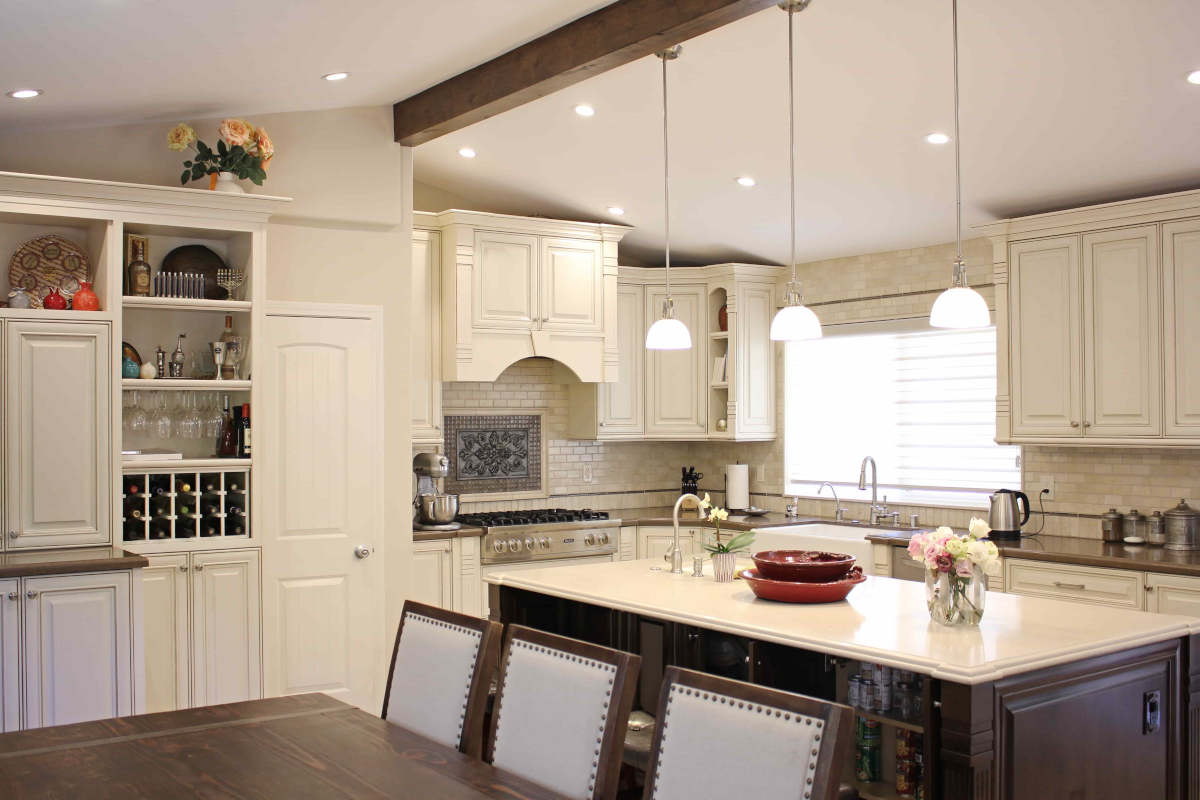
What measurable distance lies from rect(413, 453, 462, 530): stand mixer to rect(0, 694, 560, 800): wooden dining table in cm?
341

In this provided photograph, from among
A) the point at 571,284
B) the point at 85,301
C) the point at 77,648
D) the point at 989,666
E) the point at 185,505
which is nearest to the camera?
the point at 989,666

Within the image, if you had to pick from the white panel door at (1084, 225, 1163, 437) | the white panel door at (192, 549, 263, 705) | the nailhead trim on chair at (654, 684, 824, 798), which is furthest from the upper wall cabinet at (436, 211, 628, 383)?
the nailhead trim on chair at (654, 684, 824, 798)

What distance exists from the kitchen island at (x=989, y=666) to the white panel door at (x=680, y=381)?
322 cm

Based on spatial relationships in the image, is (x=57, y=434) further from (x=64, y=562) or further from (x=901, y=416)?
(x=901, y=416)

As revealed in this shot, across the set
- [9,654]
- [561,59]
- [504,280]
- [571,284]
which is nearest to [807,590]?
[561,59]

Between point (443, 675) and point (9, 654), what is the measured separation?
2106mm

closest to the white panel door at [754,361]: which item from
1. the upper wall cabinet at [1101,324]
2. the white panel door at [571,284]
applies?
the white panel door at [571,284]

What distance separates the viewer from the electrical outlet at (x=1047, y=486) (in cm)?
573

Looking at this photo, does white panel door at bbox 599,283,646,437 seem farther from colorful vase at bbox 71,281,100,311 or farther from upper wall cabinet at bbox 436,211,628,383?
colorful vase at bbox 71,281,100,311

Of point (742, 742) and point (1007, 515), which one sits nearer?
point (742, 742)

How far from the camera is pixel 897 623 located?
3.24 m

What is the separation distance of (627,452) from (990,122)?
3564 millimetres

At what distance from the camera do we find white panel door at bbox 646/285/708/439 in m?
7.23

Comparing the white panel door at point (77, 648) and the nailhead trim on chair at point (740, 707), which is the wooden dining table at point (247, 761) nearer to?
the nailhead trim on chair at point (740, 707)
